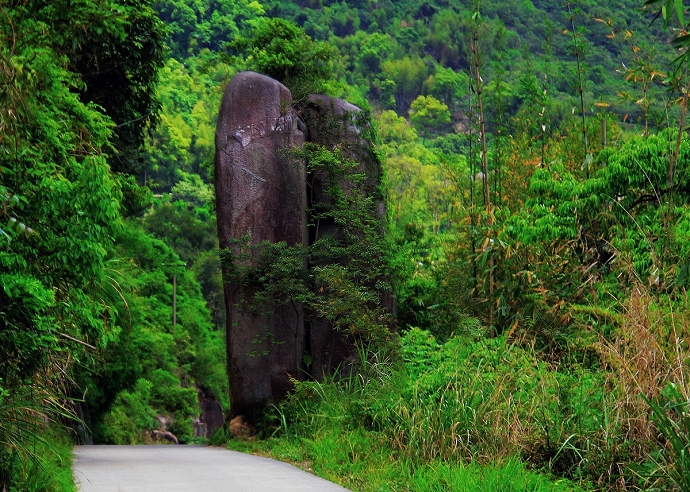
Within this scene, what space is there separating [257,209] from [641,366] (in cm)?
1012

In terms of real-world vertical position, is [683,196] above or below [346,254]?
above

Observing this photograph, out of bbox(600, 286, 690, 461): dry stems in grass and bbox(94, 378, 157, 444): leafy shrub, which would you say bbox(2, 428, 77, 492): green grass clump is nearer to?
bbox(600, 286, 690, 461): dry stems in grass

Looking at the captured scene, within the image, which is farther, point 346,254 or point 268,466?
point 346,254

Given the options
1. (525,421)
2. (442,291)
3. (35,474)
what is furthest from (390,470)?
(442,291)

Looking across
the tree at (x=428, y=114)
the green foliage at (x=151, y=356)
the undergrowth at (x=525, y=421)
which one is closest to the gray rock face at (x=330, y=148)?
the green foliage at (x=151, y=356)

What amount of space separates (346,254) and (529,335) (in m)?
4.90

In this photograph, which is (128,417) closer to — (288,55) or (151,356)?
(151,356)

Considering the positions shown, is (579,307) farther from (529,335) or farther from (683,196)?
(683,196)

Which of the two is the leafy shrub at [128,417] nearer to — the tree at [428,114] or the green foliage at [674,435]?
the green foliage at [674,435]

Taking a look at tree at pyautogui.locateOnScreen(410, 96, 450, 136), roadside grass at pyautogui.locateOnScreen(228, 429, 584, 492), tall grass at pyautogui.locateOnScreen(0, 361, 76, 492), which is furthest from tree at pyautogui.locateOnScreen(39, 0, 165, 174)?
tree at pyautogui.locateOnScreen(410, 96, 450, 136)

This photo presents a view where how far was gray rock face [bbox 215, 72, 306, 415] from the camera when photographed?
1708 centimetres

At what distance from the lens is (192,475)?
10.1 meters

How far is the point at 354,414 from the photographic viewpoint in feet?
38.5

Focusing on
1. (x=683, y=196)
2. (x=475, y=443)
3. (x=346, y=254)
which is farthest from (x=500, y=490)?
(x=346, y=254)
